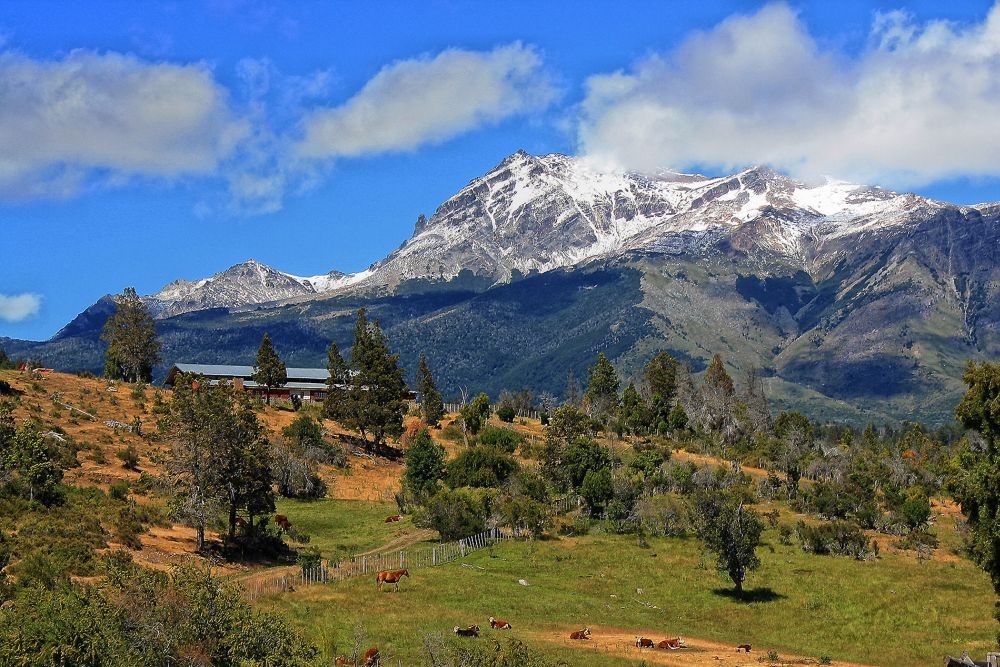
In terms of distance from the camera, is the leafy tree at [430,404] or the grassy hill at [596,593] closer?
the grassy hill at [596,593]

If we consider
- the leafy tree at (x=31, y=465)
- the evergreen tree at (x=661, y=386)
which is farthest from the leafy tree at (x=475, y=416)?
the leafy tree at (x=31, y=465)

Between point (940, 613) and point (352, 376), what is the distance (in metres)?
78.4

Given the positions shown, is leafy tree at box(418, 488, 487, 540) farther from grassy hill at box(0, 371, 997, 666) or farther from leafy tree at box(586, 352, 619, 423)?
leafy tree at box(586, 352, 619, 423)

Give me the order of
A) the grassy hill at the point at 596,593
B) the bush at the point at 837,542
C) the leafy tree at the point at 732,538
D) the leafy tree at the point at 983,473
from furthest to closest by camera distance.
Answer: the bush at the point at 837,542 < the leafy tree at the point at 732,538 < the grassy hill at the point at 596,593 < the leafy tree at the point at 983,473

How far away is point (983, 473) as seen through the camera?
4712cm

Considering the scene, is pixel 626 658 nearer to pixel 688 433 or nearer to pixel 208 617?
pixel 208 617

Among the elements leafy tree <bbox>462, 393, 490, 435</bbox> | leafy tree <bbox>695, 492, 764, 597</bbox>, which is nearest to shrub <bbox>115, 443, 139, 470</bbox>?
leafy tree <bbox>695, 492, 764, 597</bbox>

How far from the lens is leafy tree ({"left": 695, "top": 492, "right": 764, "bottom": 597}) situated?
66.4m

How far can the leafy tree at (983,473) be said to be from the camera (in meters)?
46.6

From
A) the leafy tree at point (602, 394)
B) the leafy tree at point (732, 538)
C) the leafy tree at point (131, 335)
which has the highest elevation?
the leafy tree at point (131, 335)

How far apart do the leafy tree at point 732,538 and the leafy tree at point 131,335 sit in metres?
87.6

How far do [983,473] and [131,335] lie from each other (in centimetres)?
11134

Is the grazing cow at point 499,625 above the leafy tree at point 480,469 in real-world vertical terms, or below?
below

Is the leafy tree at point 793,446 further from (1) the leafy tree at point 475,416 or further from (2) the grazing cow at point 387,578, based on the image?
(2) the grazing cow at point 387,578
